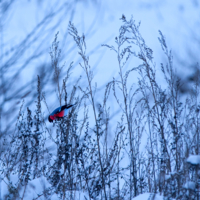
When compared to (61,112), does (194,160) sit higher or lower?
lower

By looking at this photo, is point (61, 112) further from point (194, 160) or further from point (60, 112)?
→ point (194, 160)

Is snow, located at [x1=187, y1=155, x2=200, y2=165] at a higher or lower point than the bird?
lower

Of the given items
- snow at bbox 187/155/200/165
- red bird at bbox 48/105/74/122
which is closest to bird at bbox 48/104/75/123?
red bird at bbox 48/105/74/122

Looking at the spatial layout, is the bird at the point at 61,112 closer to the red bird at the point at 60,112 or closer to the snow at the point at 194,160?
the red bird at the point at 60,112

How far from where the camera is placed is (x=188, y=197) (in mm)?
1851

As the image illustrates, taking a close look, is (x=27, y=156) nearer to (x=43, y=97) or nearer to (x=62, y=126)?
(x=62, y=126)

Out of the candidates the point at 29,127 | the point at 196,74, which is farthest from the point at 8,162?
the point at 196,74

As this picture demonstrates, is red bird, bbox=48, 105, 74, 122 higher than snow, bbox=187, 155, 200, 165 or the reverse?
higher

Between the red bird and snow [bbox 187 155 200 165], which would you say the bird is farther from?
snow [bbox 187 155 200 165]

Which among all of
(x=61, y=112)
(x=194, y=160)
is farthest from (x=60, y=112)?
(x=194, y=160)

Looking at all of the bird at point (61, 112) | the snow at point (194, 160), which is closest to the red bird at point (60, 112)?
the bird at point (61, 112)

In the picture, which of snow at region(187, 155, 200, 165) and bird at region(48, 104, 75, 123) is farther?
bird at region(48, 104, 75, 123)

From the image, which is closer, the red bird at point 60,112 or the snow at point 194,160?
the snow at point 194,160

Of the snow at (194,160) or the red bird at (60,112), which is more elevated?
the red bird at (60,112)
